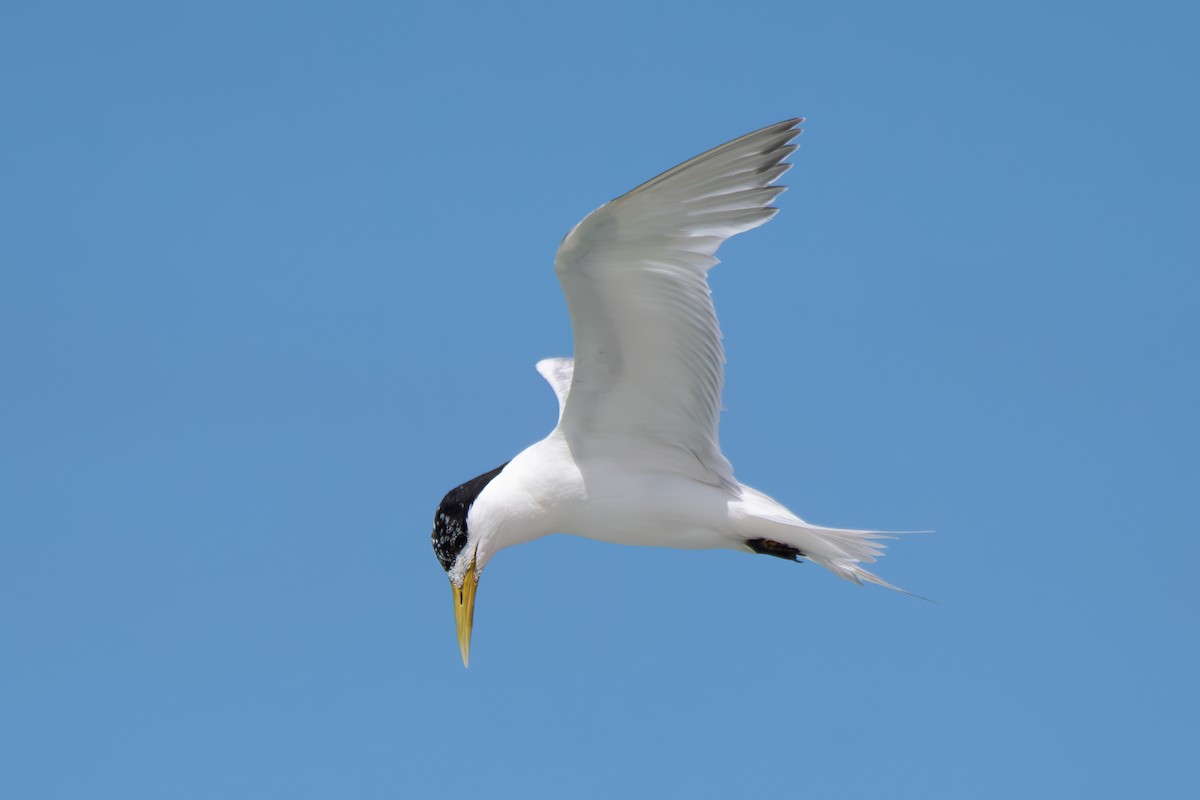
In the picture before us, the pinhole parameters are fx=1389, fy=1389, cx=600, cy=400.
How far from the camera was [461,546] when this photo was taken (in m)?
4.99

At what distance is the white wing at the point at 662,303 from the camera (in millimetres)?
4207

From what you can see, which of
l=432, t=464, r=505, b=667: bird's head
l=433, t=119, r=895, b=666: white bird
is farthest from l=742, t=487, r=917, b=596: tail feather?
l=432, t=464, r=505, b=667: bird's head

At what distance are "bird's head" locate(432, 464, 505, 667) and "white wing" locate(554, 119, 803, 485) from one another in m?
0.43

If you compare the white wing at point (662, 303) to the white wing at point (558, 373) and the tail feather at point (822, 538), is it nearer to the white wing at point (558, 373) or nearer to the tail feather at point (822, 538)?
the tail feather at point (822, 538)

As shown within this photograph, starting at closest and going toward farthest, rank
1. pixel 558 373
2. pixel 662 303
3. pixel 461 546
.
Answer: pixel 662 303, pixel 461 546, pixel 558 373

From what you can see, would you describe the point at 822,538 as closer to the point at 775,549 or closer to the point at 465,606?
the point at 775,549

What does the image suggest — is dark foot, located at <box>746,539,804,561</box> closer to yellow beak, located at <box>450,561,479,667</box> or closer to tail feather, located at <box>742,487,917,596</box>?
tail feather, located at <box>742,487,917,596</box>

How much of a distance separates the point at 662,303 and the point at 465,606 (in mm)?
1412

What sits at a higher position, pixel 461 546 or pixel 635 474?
pixel 635 474

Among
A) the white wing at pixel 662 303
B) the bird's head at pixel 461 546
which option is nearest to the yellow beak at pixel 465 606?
the bird's head at pixel 461 546

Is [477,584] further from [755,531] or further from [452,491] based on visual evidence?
[755,531]

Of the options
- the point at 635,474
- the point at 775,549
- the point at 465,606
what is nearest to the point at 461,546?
the point at 465,606

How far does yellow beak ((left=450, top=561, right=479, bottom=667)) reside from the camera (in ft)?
16.6

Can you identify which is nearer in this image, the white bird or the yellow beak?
the white bird
